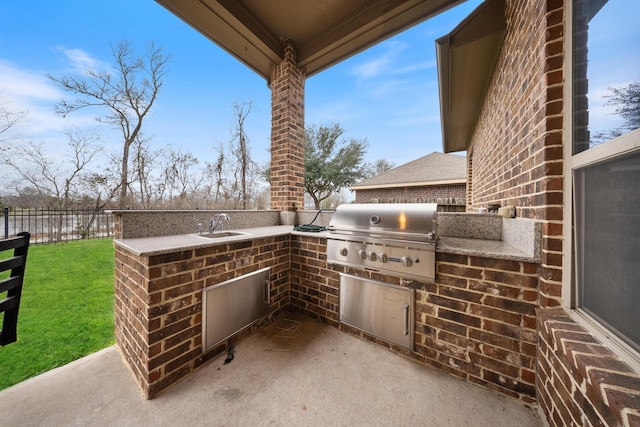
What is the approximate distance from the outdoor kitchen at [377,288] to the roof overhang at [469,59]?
1.82 metres

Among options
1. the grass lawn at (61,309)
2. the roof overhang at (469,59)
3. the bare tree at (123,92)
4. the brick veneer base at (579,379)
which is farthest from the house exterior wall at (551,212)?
the bare tree at (123,92)

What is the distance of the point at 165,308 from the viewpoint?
57.4 inches

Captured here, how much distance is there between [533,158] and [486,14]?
159 centimetres

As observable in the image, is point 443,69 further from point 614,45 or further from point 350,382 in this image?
point 350,382

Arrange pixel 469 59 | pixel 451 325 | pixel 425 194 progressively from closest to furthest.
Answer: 1. pixel 451 325
2. pixel 469 59
3. pixel 425 194

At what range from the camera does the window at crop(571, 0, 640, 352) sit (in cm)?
81

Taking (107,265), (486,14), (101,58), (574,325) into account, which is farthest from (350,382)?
(101,58)

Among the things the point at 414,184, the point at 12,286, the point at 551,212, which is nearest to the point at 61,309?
the point at 12,286

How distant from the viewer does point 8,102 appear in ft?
7.69

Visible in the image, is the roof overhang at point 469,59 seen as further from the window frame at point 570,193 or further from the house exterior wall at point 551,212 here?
the window frame at point 570,193

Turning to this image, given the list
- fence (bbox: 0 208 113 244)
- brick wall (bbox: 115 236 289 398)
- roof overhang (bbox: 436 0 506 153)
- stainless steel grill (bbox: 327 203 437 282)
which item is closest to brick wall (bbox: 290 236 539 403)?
stainless steel grill (bbox: 327 203 437 282)

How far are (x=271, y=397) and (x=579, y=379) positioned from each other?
1584mm

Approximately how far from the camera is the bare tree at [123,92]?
9.30 feet

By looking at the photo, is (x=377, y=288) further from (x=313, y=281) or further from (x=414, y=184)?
(x=414, y=184)
